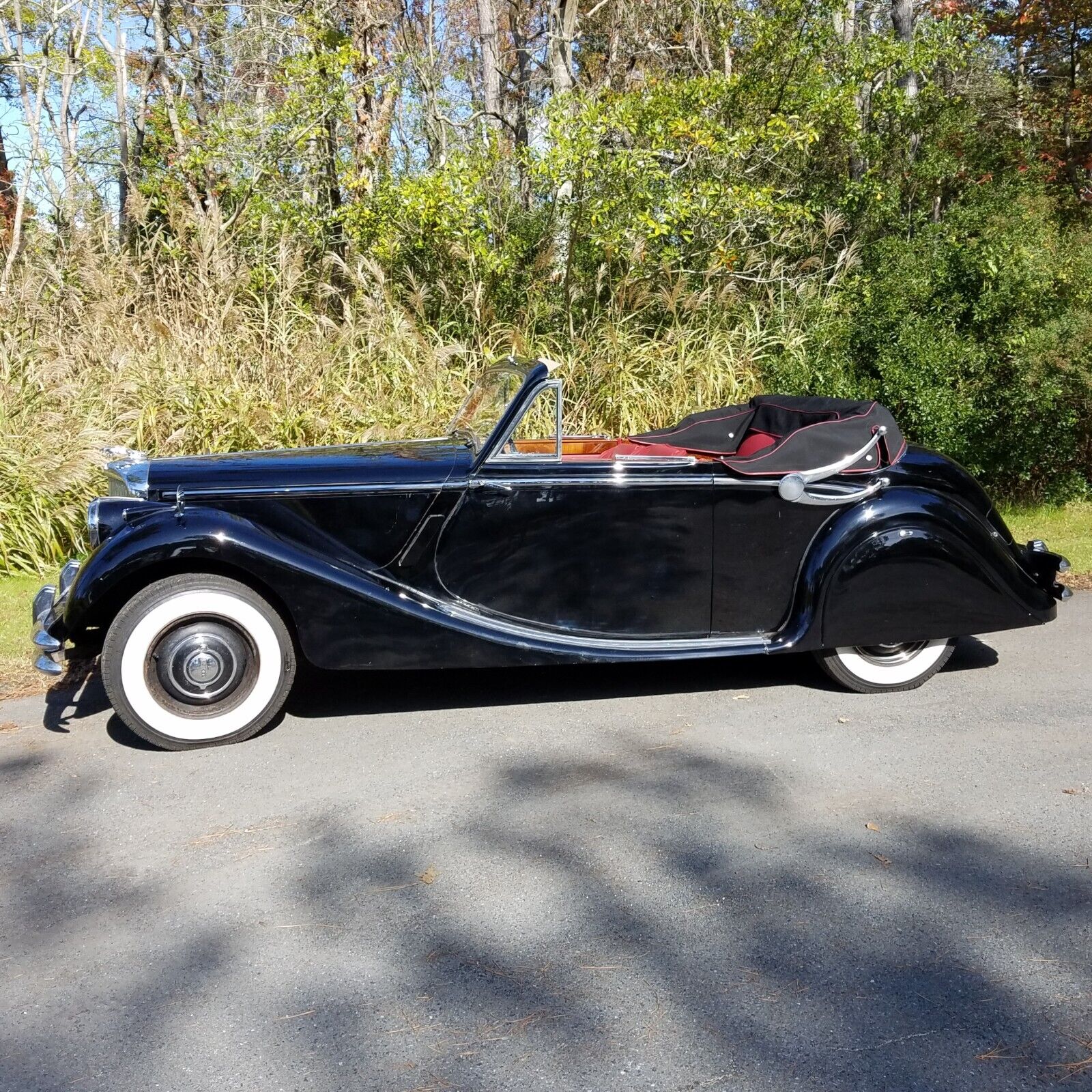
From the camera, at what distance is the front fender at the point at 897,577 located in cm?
470

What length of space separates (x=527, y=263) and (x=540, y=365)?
617 cm

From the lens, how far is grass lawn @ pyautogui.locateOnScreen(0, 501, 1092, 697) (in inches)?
210

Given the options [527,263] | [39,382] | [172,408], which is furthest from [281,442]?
[527,263]

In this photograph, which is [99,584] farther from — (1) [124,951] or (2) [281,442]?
(2) [281,442]

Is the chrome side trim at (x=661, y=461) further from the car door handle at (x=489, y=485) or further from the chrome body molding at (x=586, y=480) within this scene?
the car door handle at (x=489, y=485)

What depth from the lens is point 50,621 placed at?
174 inches

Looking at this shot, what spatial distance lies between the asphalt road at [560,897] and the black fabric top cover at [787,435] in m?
1.10

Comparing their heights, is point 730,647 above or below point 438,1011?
above

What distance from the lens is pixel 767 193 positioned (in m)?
10.0

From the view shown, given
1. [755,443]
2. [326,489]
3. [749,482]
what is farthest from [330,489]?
[755,443]

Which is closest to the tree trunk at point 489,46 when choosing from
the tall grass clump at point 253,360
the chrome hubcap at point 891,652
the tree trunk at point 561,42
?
the tree trunk at point 561,42

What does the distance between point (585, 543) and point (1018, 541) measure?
184 inches

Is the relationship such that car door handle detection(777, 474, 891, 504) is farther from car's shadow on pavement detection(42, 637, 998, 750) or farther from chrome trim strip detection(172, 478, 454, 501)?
chrome trim strip detection(172, 478, 454, 501)

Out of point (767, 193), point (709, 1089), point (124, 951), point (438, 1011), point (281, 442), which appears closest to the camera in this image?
point (709, 1089)
